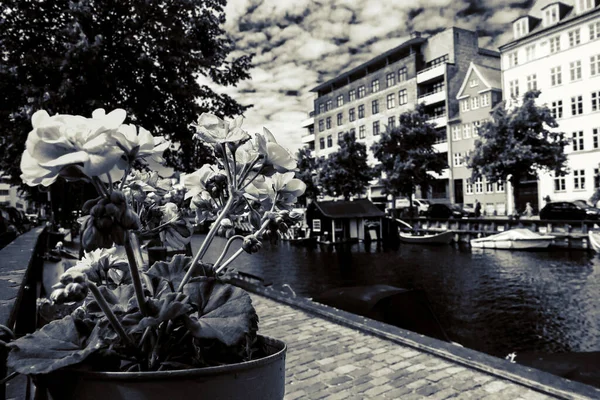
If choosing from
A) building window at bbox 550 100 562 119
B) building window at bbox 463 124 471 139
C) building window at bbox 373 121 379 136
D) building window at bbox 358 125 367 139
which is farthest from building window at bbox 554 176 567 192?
building window at bbox 358 125 367 139

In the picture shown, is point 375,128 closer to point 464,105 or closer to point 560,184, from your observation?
point 464,105

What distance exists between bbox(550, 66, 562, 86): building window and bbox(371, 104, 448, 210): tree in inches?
398

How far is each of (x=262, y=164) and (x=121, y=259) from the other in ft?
1.33

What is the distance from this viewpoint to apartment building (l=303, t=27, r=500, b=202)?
44.6 meters

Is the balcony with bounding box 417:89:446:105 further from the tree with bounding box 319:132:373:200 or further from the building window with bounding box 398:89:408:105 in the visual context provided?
the tree with bounding box 319:132:373:200

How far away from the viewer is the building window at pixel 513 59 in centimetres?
3847

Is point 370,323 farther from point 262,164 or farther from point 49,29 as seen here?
point 49,29

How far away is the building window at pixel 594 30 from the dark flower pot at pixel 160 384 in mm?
39755

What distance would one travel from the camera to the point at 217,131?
100 centimetres

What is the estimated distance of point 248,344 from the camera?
89 centimetres

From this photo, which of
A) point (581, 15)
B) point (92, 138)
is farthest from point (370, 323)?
point (581, 15)

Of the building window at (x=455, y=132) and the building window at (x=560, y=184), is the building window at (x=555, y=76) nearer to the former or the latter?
the building window at (x=560, y=184)

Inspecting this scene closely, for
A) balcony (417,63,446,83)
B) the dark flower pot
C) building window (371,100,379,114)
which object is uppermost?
balcony (417,63,446,83)

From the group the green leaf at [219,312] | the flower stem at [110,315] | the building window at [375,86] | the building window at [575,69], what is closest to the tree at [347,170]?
the building window at [575,69]
